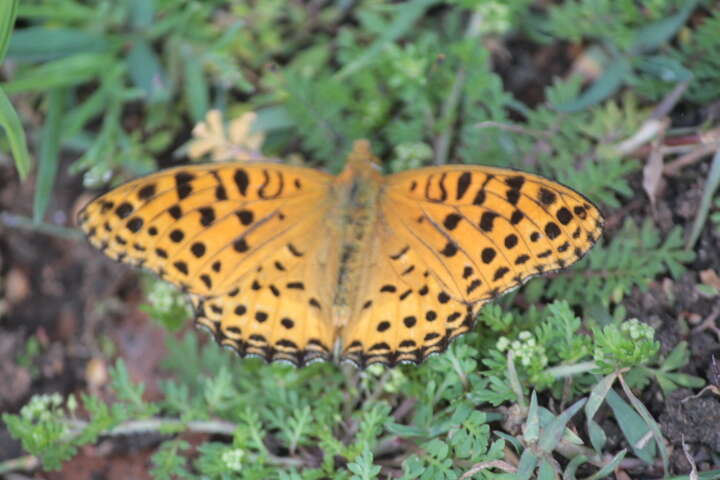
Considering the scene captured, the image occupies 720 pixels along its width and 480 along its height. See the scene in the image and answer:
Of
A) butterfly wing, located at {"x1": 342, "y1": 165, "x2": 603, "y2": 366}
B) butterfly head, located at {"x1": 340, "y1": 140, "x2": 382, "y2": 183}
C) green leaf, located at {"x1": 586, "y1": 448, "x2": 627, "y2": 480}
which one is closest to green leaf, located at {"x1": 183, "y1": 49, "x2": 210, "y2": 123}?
butterfly head, located at {"x1": 340, "y1": 140, "x2": 382, "y2": 183}

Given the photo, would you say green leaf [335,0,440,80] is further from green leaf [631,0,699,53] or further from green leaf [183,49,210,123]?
green leaf [631,0,699,53]

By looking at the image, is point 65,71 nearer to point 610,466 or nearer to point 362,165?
point 362,165

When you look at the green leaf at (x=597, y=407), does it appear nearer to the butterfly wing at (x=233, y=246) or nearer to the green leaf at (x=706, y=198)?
the green leaf at (x=706, y=198)

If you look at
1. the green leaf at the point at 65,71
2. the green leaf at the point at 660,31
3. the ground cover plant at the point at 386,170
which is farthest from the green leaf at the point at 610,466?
the green leaf at the point at 65,71

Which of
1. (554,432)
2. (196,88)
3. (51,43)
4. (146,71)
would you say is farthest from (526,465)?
(51,43)

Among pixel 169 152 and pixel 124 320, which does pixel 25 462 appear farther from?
pixel 169 152

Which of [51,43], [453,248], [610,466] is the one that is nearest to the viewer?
[610,466]

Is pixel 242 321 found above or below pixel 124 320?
above

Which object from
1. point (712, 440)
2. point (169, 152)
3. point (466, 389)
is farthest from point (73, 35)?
point (712, 440)
